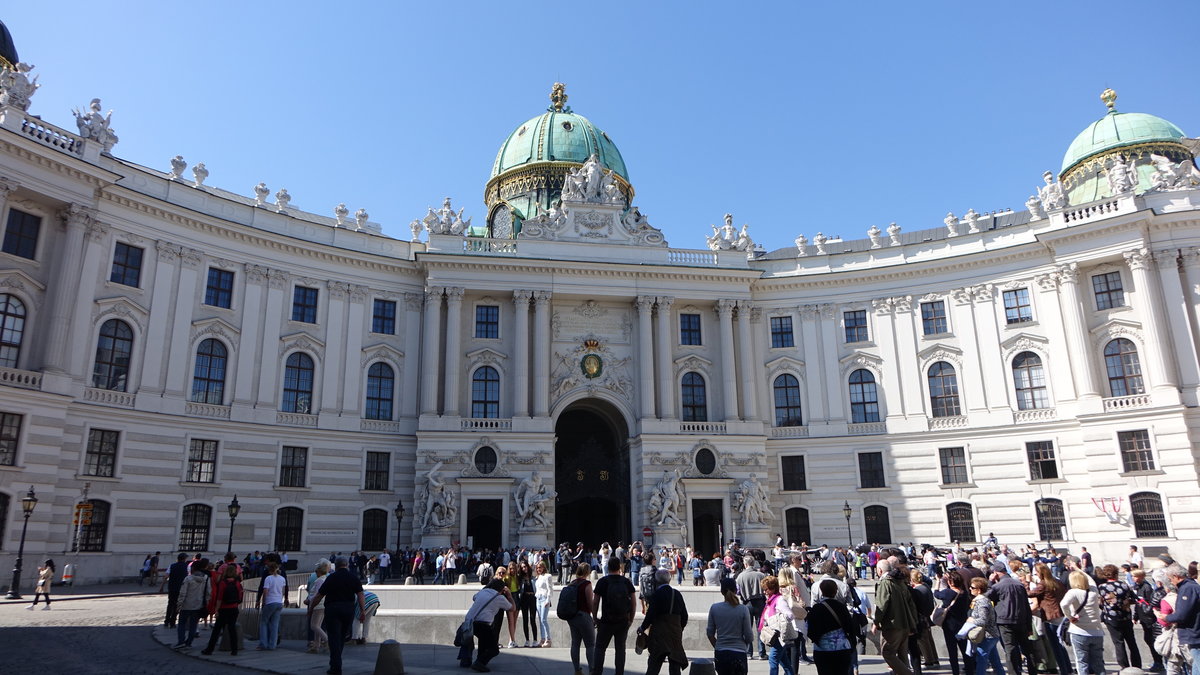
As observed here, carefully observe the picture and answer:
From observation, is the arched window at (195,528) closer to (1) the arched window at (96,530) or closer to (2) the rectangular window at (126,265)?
(1) the arched window at (96,530)

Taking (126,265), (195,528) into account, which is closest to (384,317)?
(126,265)

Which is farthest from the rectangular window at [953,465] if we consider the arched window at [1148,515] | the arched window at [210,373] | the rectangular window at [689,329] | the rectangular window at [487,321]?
the arched window at [210,373]

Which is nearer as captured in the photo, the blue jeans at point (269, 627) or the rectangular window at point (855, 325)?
the blue jeans at point (269, 627)

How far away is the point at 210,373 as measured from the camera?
3653cm

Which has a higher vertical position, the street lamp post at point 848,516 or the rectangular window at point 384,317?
the rectangular window at point 384,317

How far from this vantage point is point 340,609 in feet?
43.0

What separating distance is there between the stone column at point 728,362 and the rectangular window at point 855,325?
21.6ft

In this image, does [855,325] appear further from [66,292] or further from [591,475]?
[66,292]

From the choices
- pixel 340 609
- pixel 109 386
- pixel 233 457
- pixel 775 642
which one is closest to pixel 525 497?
pixel 233 457

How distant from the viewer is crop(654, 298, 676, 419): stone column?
140 feet

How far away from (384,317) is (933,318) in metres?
30.3

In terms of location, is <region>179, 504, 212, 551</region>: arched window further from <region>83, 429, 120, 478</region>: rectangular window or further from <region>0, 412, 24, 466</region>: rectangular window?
<region>0, 412, 24, 466</region>: rectangular window

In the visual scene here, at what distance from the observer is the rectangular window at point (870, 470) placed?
139ft

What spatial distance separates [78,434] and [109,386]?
2.61 m
